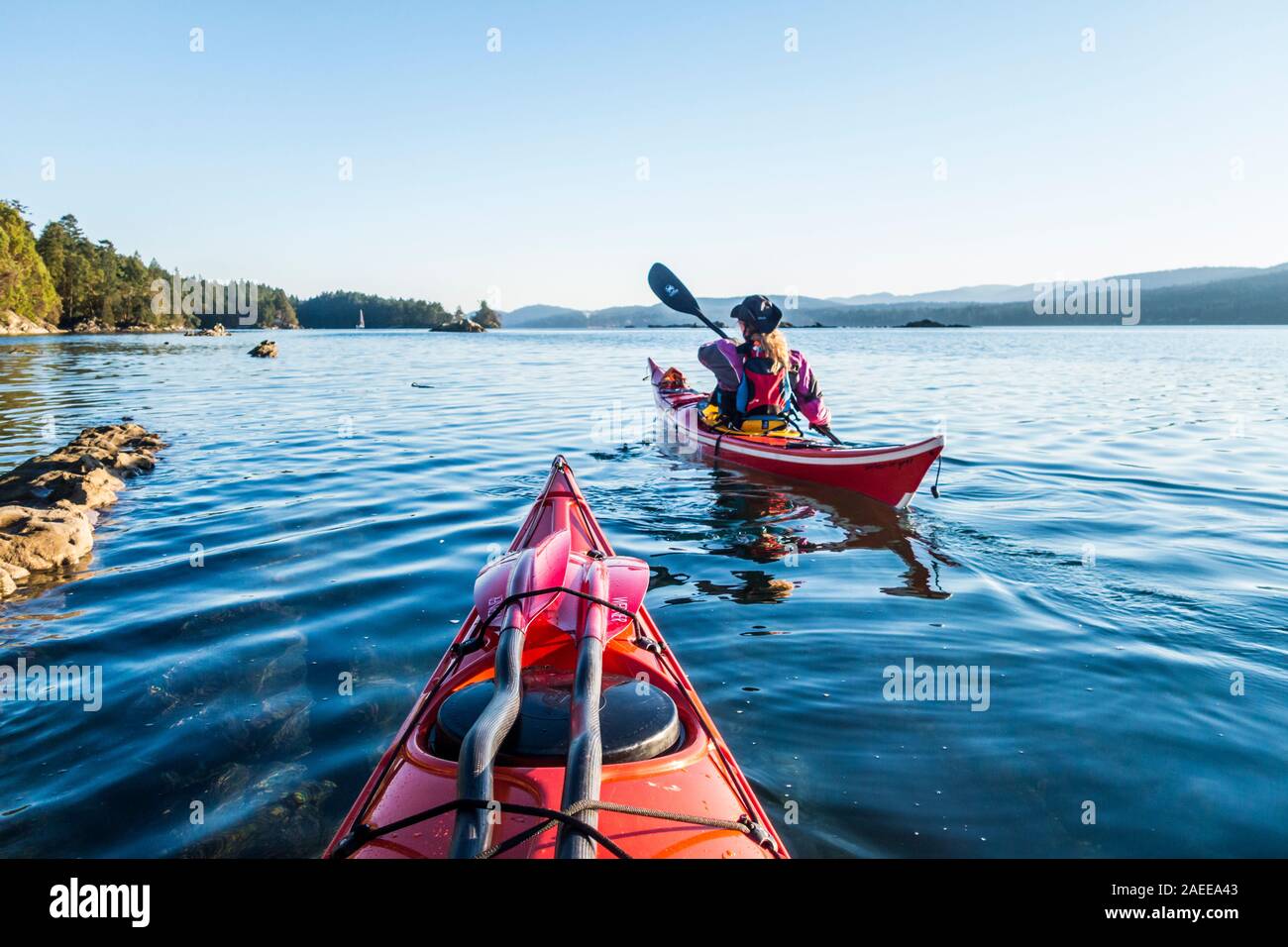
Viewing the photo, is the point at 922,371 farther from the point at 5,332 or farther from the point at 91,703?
the point at 5,332

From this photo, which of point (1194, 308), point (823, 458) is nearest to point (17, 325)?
point (823, 458)

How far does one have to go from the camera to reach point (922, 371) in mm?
33781

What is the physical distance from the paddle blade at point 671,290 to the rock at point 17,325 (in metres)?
77.1

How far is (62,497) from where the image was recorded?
354 inches

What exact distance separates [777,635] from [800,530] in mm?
3067

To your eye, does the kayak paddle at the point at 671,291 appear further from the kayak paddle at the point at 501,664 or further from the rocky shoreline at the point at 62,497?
the kayak paddle at the point at 501,664

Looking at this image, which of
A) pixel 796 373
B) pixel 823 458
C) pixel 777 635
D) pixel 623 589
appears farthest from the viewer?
pixel 796 373

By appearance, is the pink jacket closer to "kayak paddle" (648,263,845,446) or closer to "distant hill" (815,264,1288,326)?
"kayak paddle" (648,263,845,446)

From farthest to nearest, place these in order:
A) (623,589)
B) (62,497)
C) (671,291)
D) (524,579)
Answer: (671,291)
(62,497)
(623,589)
(524,579)

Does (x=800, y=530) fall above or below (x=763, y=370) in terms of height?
below

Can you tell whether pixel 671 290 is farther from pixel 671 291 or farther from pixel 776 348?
pixel 776 348
